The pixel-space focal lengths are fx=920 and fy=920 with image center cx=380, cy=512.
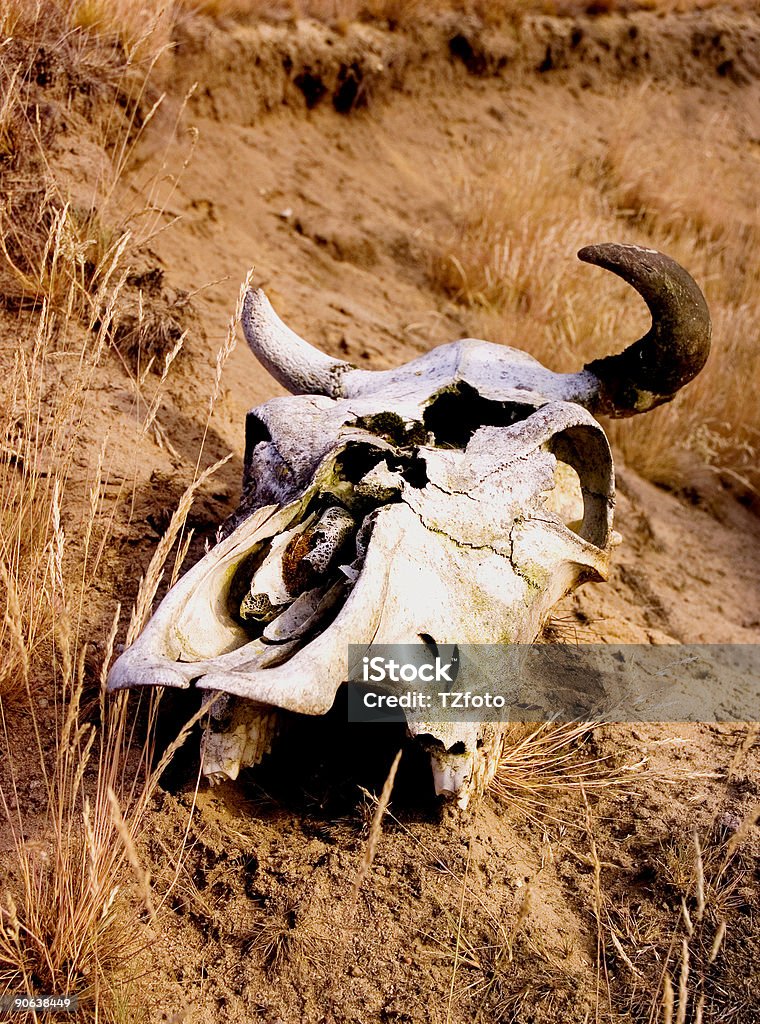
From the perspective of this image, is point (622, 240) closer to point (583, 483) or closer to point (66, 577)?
point (583, 483)

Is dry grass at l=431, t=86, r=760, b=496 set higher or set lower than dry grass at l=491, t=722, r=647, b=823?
higher

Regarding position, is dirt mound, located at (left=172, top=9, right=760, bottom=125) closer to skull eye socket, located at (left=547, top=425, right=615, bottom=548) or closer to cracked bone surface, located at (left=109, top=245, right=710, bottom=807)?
cracked bone surface, located at (left=109, top=245, right=710, bottom=807)

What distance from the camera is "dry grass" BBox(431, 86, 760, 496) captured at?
17.4 ft

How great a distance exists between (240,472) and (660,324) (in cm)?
→ 173

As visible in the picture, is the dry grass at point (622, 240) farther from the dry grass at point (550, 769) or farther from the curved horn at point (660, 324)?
the dry grass at point (550, 769)

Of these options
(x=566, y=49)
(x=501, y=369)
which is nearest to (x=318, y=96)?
(x=566, y=49)

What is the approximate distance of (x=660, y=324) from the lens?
9.70 feet

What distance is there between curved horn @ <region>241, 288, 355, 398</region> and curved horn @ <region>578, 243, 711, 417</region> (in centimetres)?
95

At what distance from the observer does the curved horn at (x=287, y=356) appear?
3.28 metres

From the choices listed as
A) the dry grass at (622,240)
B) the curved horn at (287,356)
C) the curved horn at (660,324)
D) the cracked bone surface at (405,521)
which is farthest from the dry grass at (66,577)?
the dry grass at (622,240)

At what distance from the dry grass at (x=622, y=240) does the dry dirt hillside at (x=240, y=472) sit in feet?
0.10

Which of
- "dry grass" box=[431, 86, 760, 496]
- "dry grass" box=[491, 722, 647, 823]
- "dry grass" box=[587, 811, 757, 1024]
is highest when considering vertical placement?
"dry grass" box=[431, 86, 760, 496]

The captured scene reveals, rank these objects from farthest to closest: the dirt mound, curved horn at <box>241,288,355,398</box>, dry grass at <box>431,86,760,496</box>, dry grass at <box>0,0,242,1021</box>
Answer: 1. the dirt mound
2. dry grass at <box>431,86,760,496</box>
3. curved horn at <box>241,288,355,398</box>
4. dry grass at <box>0,0,242,1021</box>
